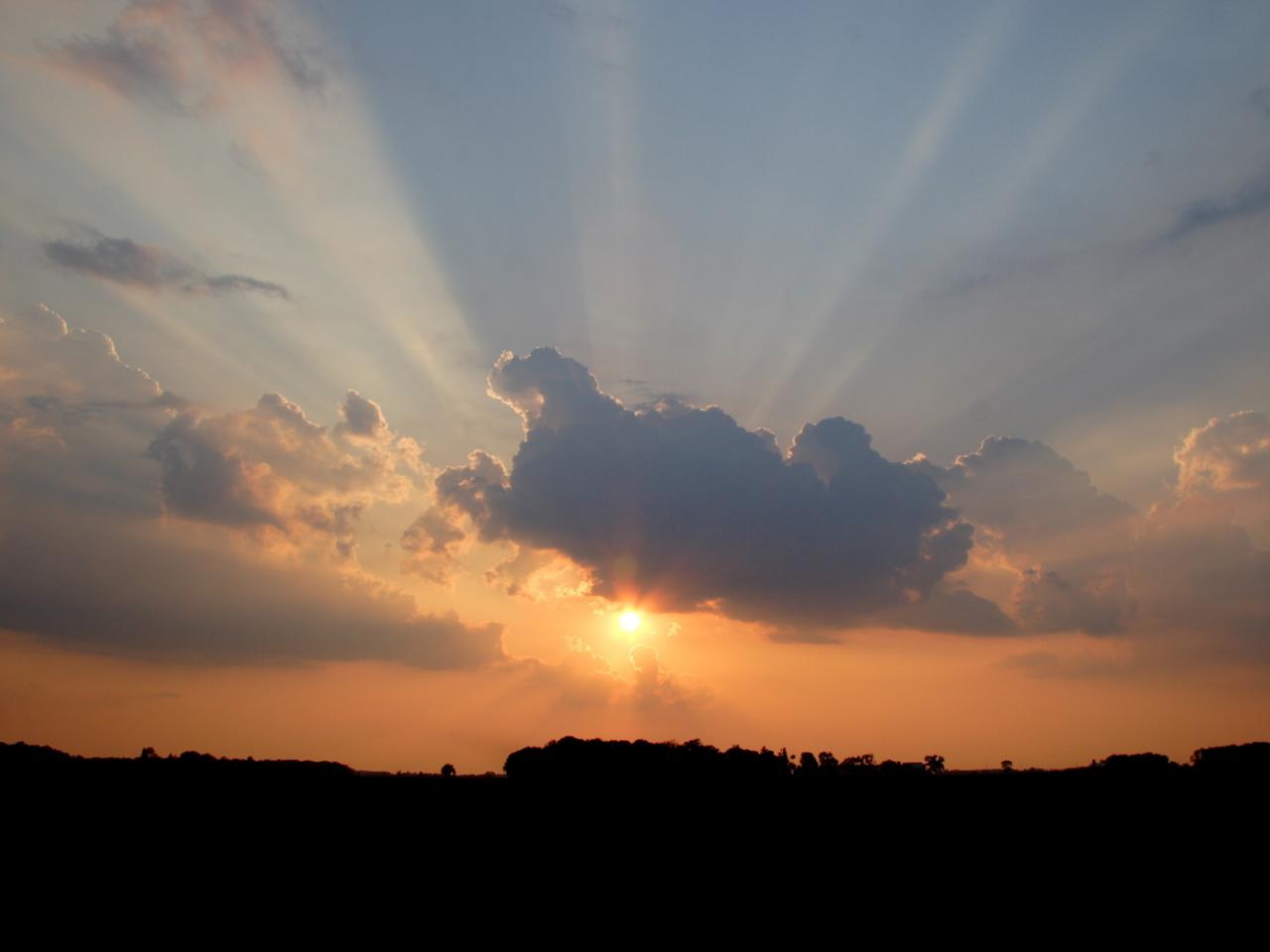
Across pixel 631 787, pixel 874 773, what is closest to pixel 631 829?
pixel 631 787

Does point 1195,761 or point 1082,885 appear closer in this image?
point 1082,885

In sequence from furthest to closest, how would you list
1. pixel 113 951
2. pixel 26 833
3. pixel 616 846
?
pixel 616 846 → pixel 26 833 → pixel 113 951

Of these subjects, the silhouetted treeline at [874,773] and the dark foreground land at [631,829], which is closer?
the dark foreground land at [631,829]

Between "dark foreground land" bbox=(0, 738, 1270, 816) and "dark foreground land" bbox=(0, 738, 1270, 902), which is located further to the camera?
"dark foreground land" bbox=(0, 738, 1270, 816)

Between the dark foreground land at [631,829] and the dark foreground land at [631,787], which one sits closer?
the dark foreground land at [631,829]

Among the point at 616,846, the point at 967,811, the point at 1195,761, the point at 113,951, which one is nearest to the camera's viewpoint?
the point at 113,951

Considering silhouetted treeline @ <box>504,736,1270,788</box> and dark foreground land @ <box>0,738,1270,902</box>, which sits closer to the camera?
dark foreground land @ <box>0,738,1270,902</box>

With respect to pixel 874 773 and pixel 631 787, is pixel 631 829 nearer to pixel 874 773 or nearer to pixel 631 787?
pixel 631 787

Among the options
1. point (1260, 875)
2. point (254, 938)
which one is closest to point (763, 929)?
point (254, 938)

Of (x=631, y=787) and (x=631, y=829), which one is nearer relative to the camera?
(x=631, y=829)

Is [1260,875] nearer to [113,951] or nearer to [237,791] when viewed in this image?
[113,951]

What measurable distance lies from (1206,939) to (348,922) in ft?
247

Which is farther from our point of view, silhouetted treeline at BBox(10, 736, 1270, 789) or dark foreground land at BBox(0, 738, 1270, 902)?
silhouetted treeline at BBox(10, 736, 1270, 789)

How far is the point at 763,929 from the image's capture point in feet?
282
